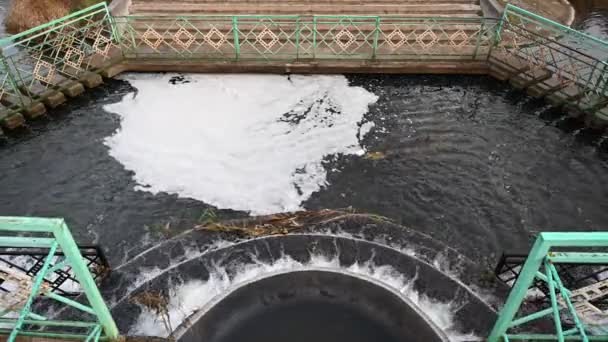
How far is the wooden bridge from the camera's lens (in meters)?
11.2

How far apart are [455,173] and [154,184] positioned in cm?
658

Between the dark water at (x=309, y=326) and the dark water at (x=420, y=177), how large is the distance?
2.45 metres

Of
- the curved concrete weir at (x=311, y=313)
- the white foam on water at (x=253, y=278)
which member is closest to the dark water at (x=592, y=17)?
the white foam on water at (x=253, y=278)

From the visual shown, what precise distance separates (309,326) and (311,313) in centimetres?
22

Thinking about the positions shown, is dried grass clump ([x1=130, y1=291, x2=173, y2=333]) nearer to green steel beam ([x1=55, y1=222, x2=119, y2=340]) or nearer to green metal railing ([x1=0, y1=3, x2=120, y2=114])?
green steel beam ([x1=55, y1=222, x2=119, y2=340])

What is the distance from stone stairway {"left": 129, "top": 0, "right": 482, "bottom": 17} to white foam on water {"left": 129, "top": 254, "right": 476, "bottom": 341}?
966 centimetres

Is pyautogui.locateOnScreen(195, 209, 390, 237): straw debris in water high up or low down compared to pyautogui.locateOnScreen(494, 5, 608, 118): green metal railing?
down

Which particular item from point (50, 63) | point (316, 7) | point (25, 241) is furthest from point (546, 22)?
point (50, 63)

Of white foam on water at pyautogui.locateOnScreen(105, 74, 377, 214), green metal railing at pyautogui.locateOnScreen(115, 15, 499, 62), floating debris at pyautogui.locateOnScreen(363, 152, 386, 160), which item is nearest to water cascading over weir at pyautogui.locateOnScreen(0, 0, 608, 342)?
white foam on water at pyautogui.locateOnScreen(105, 74, 377, 214)

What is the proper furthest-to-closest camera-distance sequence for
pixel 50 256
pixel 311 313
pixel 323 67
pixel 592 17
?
pixel 592 17 < pixel 323 67 < pixel 311 313 < pixel 50 256

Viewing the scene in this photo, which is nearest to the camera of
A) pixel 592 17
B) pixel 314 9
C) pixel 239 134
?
pixel 239 134

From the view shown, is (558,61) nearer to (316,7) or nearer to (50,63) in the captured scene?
(316,7)

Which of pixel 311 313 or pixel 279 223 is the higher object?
pixel 279 223

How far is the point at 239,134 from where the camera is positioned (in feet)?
35.7
